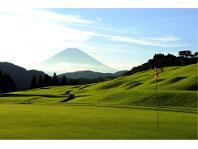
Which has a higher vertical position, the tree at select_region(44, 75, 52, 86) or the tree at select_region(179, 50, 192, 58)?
the tree at select_region(179, 50, 192, 58)

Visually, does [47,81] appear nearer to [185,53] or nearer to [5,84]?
[5,84]

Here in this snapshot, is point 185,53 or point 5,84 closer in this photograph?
point 5,84

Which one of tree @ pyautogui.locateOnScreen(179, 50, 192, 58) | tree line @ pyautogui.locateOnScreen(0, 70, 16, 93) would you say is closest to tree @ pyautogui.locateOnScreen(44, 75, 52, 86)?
tree line @ pyautogui.locateOnScreen(0, 70, 16, 93)

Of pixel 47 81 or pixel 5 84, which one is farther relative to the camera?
pixel 47 81

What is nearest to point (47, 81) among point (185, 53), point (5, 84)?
point (5, 84)

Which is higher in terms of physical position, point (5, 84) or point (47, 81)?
point (47, 81)

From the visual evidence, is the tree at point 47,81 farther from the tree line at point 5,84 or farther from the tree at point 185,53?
the tree at point 185,53

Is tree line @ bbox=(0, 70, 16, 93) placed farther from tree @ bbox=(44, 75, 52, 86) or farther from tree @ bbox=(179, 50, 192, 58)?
tree @ bbox=(179, 50, 192, 58)

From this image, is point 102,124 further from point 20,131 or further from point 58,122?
point 20,131

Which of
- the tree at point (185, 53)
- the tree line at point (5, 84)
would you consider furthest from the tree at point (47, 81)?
the tree at point (185, 53)

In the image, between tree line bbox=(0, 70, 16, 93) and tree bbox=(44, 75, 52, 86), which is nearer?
tree line bbox=(0, 70, 16, 93)
